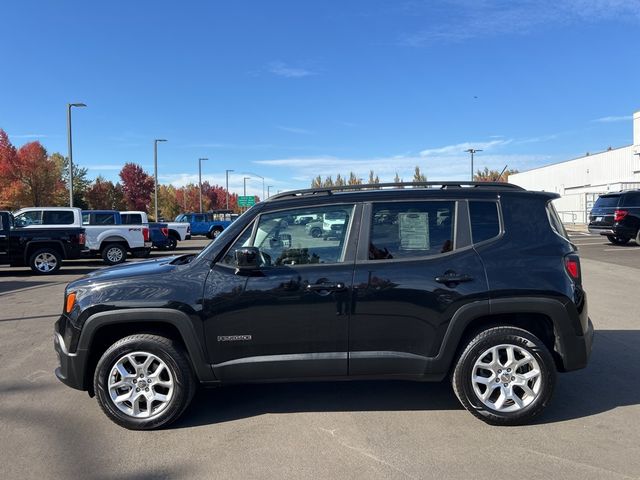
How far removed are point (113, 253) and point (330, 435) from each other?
54.9ft

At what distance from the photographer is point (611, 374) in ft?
17.3

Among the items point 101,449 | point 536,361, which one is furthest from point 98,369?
point 536,361

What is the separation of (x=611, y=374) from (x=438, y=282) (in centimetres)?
253

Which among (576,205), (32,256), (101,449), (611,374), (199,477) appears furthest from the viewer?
(576,205)

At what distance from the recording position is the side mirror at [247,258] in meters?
4.02

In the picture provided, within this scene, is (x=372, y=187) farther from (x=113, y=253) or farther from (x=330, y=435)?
(x=113, y=253)

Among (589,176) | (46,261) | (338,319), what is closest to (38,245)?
(46,261)

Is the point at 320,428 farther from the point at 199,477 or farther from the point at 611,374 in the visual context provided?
the point at 611,374

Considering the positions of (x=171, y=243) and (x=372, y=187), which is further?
(x=171, y=243)

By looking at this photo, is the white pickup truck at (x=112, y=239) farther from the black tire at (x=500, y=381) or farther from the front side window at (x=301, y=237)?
the black tire at (x=500, y=381)

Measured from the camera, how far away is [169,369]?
13.6 feet

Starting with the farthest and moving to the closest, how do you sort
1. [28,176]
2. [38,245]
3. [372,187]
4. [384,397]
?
1. [28,176]
2. [38,245]
3. [384,397]
4. [372,187]

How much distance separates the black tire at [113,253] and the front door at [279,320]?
1596 cm

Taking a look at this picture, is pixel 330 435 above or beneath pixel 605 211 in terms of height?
beneath
